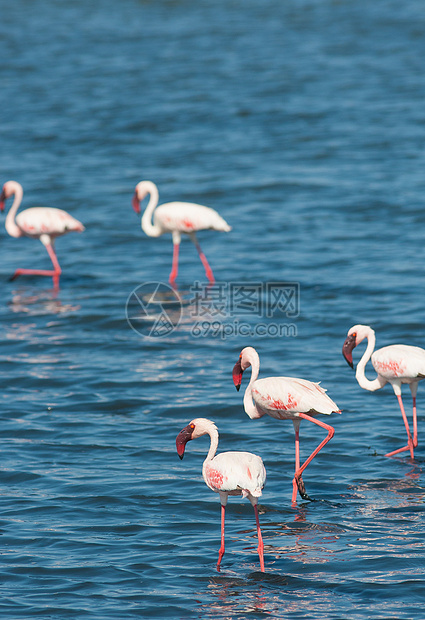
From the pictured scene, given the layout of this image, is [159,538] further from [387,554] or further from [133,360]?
[133,360]

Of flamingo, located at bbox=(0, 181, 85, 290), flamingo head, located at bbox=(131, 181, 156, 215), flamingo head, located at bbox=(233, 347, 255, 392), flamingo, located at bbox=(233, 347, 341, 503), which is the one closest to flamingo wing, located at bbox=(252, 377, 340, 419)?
flamingo, located at bbox=(233, 347, 341, 503)

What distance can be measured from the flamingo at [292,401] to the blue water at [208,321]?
0.37 meters

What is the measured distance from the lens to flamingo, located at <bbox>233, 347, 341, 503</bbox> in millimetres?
8148

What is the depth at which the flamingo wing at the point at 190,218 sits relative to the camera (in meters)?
15.6

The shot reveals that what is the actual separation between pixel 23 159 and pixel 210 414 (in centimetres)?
1497

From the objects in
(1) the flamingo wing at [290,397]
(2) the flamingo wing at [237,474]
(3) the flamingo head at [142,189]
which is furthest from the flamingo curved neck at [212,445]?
(3) the flamingo head at [142,189]

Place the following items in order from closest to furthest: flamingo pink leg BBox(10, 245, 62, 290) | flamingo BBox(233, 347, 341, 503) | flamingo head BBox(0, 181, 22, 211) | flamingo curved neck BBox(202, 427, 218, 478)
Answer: flamingo curved neck BBox(202, 427, 218, 478), flamingo BBox(233, 347, 341, 503), flamingo pink leg BBox(10, 245, 62, 290), flamingo head BBox(0, 181, 22, 211)

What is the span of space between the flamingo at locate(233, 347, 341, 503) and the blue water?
1.21 feet

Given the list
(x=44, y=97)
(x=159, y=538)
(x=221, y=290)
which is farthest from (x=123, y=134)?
(x=159, y=538)

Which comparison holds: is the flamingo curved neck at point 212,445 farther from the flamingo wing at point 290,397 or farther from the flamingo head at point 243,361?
the flamingo head at point 243,361

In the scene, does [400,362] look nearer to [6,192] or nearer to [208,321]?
[208,321]

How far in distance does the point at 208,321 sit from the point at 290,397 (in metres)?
5.53

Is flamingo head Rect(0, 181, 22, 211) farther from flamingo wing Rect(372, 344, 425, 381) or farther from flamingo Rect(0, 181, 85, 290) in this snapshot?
flamingo wing Rect(372, 344, 425, 381)

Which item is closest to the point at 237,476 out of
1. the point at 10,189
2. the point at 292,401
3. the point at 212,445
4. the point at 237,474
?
the point at 237,474
